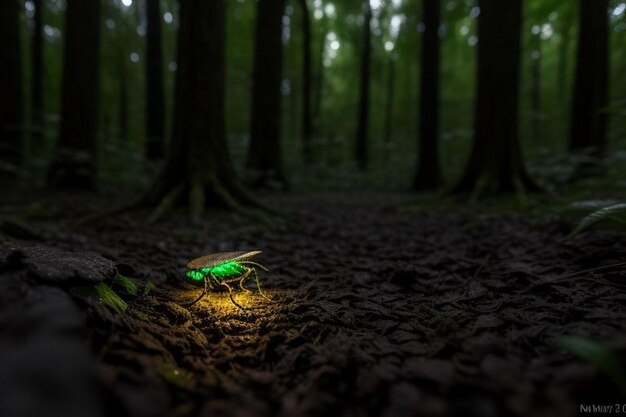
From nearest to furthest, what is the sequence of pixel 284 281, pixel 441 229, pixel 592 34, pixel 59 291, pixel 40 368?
pixel 40 368 → pixel 59 291 → pixel 284 281 → pixel 441 229 → pixel 592 34

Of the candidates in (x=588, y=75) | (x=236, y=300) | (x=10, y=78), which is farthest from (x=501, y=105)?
(x=10, y=78)

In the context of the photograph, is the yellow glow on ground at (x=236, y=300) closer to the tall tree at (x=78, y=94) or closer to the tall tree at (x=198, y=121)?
the tall tree at (x=198, y=121)

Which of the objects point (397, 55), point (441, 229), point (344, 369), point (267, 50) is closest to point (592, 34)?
point (441, 229)

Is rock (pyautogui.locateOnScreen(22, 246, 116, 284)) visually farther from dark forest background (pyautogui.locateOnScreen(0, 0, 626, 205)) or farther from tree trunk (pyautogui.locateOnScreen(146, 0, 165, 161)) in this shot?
tree trunk (pyautogui.locateOnScreen(146, 0, 165, 161))

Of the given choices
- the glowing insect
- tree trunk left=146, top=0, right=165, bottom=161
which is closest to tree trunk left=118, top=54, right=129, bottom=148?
tree trunk left=146, top=0, right=165, bottom=161

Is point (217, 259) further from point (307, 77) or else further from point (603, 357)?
point (307, 77)

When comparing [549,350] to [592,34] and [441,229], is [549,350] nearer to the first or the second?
[441,229]
